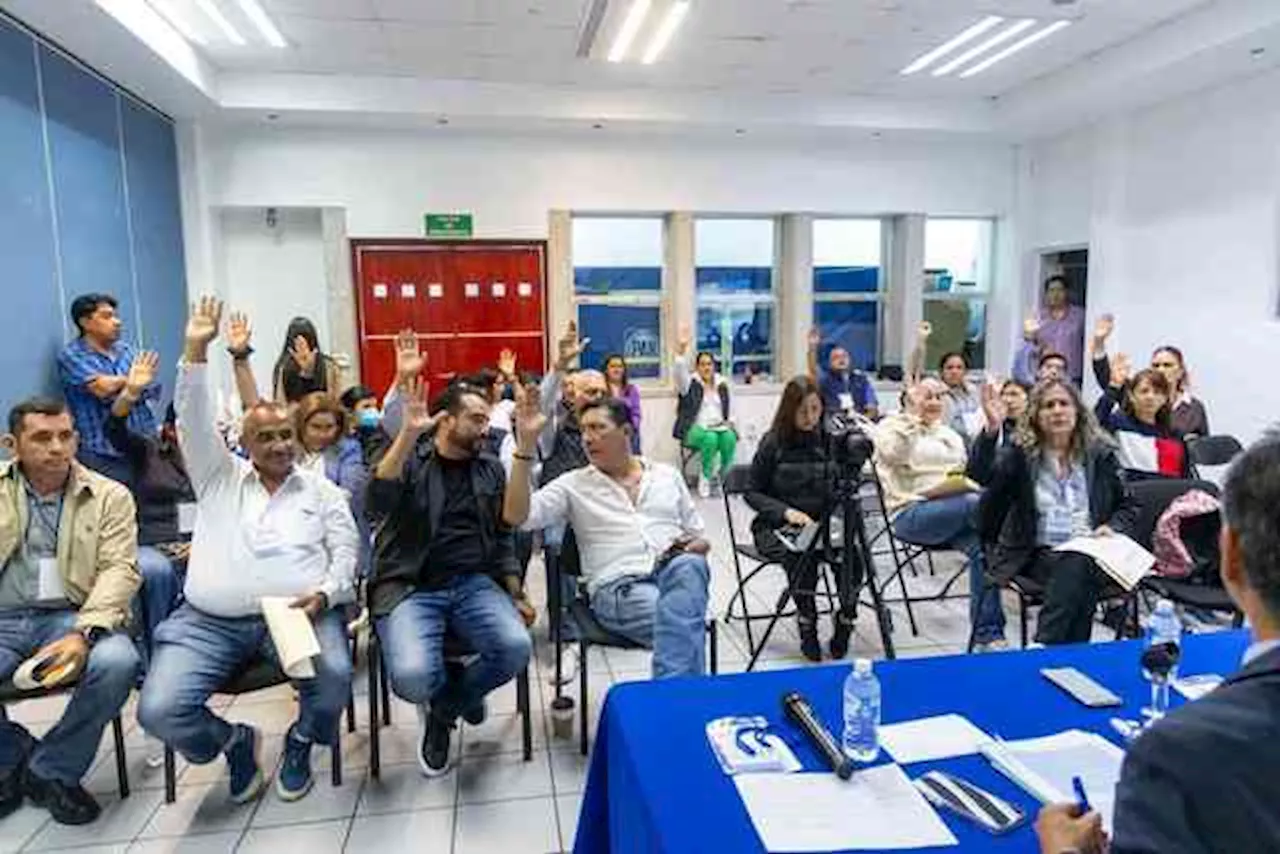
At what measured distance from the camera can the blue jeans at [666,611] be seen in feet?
8.40

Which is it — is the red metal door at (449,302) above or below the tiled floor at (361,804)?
above

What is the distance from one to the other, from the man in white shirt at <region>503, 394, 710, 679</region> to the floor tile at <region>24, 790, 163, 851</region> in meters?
1.35

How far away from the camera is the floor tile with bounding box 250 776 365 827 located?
2373mm

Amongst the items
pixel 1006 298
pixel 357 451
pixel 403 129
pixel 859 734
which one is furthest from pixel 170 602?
pixel 1006 298

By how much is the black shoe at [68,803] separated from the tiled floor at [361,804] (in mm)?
33

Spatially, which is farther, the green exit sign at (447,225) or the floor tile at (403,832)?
the green exit sign at (447,225)

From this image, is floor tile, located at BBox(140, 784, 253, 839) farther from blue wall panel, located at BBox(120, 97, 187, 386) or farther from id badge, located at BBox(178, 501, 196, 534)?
blue wall panel, located at BBox(120, 97, 187, 386)

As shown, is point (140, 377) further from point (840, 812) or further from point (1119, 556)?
point (1119, 556)

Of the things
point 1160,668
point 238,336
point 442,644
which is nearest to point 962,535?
point 1160,668

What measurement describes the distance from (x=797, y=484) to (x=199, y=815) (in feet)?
8.12

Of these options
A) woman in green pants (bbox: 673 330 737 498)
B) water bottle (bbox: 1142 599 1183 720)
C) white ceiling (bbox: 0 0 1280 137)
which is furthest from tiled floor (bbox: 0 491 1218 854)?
woman in green pants (bbox: 673 330 737 498)

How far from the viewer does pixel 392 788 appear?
99.3 inches

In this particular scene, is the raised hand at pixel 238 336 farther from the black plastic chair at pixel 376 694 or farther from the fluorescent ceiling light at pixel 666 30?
the fluorescent ceiling light at pixel 666 30

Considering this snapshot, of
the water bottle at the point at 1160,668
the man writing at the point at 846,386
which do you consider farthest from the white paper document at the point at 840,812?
the man writing at the point at 846,386
